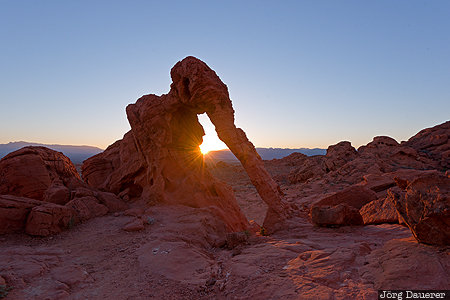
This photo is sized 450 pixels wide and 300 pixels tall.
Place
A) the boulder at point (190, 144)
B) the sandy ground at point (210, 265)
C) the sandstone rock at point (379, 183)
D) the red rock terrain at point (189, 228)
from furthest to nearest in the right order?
the sandstone rock at point (379, 183) < the boulder at point (190, 144) < the red rock terrain at point (189, 228) < the sandy ground at point (210, 265)

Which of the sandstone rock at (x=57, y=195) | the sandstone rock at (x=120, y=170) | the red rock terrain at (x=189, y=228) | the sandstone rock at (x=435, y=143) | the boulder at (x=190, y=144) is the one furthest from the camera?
the sandstone rock at (x=435, y=143)

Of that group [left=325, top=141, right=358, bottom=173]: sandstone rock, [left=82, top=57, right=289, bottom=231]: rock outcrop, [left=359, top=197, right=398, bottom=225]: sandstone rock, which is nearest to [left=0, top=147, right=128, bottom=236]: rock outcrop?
[left=82, top=57, right=289, bottom=231]: rock outcrop

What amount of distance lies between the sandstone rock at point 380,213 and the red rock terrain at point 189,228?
45mm

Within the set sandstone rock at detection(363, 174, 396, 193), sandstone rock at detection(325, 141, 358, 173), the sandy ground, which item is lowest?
the sandy ground

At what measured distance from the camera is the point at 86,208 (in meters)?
8.61

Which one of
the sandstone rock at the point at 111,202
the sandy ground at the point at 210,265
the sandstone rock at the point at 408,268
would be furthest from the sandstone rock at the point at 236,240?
the sandstone rock at the point at 111,202

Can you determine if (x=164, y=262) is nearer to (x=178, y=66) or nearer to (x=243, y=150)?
(x=243, y=150)

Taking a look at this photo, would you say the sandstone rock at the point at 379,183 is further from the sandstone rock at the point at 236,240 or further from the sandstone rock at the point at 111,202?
the sandstone rock at the point at 111,202

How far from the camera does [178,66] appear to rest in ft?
33.5

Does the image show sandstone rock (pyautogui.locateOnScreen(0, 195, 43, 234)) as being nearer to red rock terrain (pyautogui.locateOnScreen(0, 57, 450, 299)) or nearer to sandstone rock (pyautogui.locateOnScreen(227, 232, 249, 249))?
red rock terrain (pyautogui.locateOnScreen(0, 57, 450, 299))

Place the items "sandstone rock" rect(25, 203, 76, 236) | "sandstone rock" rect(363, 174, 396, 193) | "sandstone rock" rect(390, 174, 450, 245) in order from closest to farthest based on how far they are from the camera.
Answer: "sandstone rock" rect(390, 174, 450, 245), "sandstone rock" rect(25, 203, 76, 236), "sandstone rock" rect(363, 174, 396, 193)

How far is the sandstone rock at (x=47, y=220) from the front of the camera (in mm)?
6886

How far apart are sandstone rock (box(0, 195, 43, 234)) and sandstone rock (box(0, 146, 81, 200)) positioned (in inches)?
119

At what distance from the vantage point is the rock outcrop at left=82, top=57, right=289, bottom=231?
9.45m
